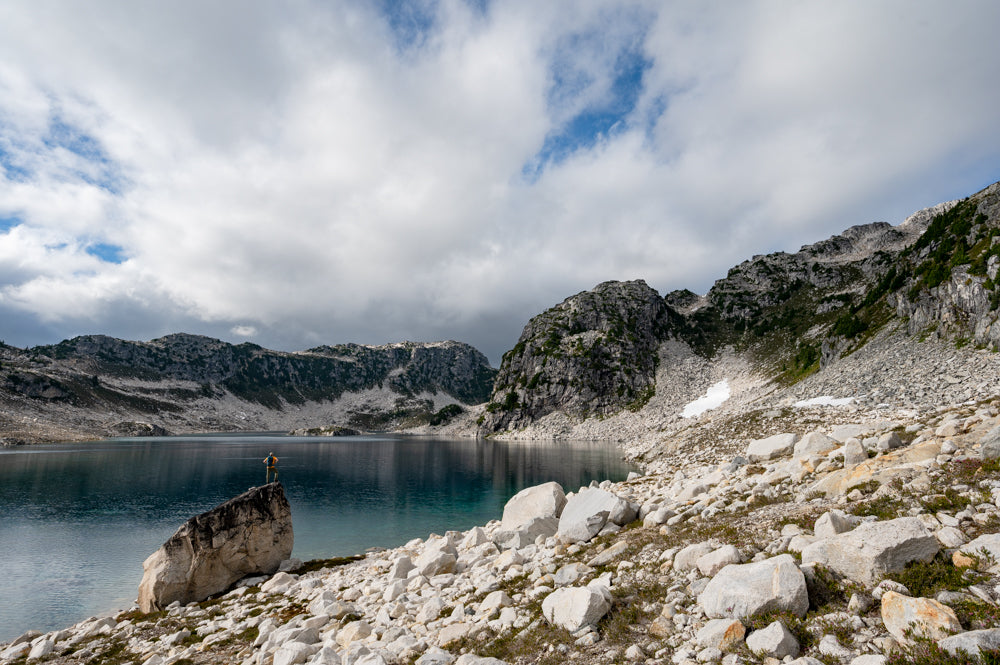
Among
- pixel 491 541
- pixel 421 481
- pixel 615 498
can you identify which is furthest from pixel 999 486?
pixel 421 481

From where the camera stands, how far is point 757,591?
884 centimetres

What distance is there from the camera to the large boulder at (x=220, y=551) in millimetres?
23752

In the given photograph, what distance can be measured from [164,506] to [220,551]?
3666 cm

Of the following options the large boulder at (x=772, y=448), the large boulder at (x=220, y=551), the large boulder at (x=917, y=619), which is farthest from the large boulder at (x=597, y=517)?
the large boulder at (x=220, y=551)

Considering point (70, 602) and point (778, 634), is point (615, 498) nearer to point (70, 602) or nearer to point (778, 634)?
point (778, 634)

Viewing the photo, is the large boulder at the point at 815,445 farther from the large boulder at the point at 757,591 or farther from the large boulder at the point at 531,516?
the large boulder at the point at 757,591

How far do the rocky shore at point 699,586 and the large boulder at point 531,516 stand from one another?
10 cm

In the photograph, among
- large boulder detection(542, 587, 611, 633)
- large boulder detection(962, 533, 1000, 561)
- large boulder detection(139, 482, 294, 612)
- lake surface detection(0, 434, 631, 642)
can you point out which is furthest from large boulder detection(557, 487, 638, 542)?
lake surface detection(0, 434, 631, 642)

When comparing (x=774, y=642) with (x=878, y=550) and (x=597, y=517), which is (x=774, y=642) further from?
(x=597, y=517)

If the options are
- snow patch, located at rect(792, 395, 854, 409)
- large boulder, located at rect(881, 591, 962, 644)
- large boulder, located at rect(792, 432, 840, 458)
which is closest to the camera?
large boulder, located at rect(881, 591, 962, 644)

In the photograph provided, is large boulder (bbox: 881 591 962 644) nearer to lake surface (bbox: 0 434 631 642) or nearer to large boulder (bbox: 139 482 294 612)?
large boulder (bbox: 139 482 294 612)

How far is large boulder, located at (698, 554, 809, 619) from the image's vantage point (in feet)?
27.7

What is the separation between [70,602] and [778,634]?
36.7m

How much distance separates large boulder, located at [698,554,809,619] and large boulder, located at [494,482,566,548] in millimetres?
11274
